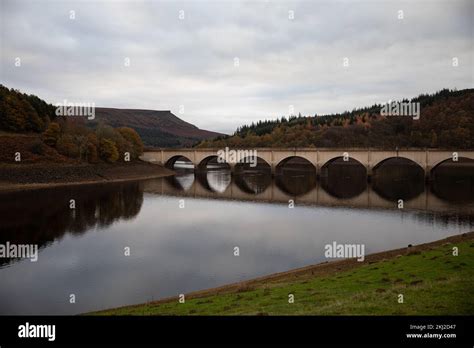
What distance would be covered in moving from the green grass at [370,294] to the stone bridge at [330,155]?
168 feet

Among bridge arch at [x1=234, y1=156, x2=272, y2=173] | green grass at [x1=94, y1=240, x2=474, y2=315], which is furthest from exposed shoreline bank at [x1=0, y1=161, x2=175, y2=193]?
green grass at [x1=94, y1=240, x2=474, y2=315]

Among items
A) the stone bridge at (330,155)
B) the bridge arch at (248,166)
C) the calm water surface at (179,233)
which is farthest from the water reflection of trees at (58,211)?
the bridge arch at (248,166)

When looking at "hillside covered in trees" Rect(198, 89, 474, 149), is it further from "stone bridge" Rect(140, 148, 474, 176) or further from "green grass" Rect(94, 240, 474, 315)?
"green grass" Rect(94, 240, 474, 315)

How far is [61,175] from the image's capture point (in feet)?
207

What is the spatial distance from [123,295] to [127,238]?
11851 mm

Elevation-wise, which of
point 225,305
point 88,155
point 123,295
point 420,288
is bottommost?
point 123,295

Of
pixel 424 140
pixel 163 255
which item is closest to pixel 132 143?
pixel 163 255

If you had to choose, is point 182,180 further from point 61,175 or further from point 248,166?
point 248,166

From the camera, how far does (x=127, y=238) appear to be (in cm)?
2892

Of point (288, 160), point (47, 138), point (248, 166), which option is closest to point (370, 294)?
point (47, 138)

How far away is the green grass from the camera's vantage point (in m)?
10.2

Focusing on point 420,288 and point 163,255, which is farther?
point 163,255
